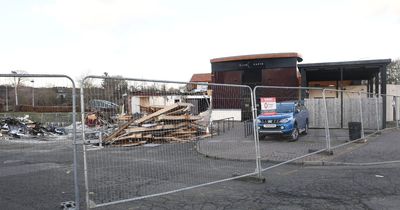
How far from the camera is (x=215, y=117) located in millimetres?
9570

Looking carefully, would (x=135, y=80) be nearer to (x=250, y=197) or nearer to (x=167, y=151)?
(x=167, y=151)

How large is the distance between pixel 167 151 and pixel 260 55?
26.5 meters

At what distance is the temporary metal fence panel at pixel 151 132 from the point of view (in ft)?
21.3

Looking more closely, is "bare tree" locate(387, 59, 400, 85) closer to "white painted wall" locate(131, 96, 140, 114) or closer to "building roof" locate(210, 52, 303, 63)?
"building roof" locate(210, 52, 303, 63)

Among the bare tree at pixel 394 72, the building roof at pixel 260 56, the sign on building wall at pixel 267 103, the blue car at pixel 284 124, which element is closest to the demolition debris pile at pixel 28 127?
the sign on building wall at pixel 267 103

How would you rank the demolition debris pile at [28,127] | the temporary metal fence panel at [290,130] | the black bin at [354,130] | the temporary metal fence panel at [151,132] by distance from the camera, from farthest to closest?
the black bin at [354,130]
the temporary metal fence panel at [290,130]
the temporary metal fence panel at [151,132]
the demolition debris pile at [28,127]

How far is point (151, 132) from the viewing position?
815 cm

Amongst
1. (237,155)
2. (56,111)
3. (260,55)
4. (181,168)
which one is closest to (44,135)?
(56,111)

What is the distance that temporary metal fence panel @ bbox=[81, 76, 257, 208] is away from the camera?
21.3 feet

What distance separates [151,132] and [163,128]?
18.8 inches

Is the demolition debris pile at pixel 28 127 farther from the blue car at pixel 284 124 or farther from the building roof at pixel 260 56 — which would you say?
the building roof at pixel 260 56

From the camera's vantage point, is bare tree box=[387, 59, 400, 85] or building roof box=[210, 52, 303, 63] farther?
bare tree box=[387, 59, 400, 85]

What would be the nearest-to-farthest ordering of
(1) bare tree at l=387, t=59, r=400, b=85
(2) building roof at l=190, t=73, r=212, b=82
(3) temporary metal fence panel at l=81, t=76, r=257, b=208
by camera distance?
(3) temporary metal fence panel at l=81, t=76, r=257, b=208 → (2) building roof at l=190, t=73, r=212, b=82 → (1) bare tree at l=387, t=59, r=400, b=85

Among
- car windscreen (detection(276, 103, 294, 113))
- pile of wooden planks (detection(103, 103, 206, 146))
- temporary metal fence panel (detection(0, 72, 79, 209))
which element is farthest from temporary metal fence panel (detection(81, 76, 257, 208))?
car windscreen (detection(276, 103, 294, 113))
